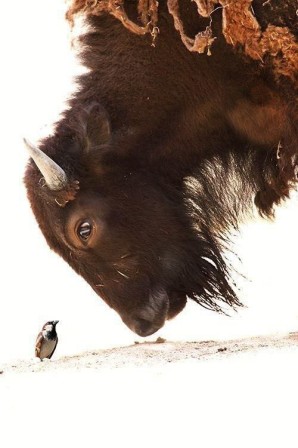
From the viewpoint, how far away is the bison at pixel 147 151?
4832 millimetres

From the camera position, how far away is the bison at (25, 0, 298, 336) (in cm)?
483

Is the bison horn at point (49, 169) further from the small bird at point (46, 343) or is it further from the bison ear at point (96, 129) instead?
the small bird at point (46, 343)

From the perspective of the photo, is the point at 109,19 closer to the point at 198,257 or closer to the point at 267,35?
the point at 267,35

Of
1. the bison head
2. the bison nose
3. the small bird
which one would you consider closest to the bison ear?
the bison head

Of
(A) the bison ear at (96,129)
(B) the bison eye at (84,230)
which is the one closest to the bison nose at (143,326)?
(B) the bison eye at (84,230)

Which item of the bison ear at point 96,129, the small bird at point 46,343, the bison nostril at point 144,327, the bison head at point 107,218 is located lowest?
the small bird at point 46,343

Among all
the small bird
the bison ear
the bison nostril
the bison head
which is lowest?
the small bird

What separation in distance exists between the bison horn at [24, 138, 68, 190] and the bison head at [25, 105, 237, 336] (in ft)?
0.04

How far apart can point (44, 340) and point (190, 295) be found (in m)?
0.82

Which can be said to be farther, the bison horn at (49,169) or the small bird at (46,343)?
the small bird at (46,343)

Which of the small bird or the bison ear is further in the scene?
the small bird

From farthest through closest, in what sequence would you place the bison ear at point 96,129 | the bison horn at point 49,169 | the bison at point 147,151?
the bison ear at point 96,129, the bison at point 147,151, the bison horn at point 49,169

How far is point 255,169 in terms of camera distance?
202 inches

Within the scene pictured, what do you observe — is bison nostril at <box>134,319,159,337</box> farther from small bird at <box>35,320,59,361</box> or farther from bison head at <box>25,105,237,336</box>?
small bird at <box>35,320,59,361</box>
